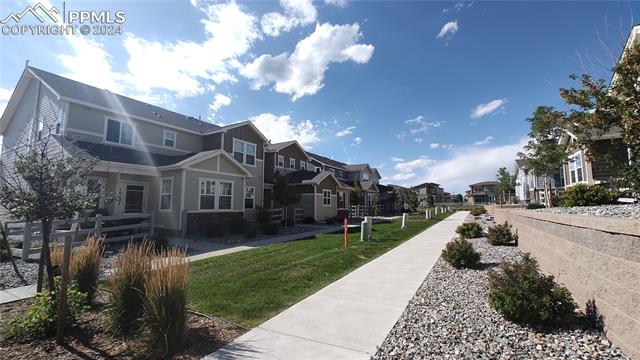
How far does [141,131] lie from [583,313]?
785 inches

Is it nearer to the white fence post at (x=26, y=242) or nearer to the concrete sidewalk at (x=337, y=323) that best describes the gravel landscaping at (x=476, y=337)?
the concrete sidewalk at (x=337, y=323)

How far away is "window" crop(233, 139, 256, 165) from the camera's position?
850 inches

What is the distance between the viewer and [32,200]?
468 cm

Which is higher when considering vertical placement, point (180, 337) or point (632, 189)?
point (632, 189)

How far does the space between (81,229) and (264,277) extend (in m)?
9.66

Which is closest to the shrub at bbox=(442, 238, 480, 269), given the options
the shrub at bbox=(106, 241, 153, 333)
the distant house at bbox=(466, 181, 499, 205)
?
the shrub at bbox=(106, 241, 153, 333)

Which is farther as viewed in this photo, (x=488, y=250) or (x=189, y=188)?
(x=189, y=188)

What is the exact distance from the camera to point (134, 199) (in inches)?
644

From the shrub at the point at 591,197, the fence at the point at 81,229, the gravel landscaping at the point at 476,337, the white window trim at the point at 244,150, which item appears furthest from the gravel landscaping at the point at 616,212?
the white window trim at the point at 244,150

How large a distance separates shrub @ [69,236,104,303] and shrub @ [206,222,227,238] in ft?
34.6

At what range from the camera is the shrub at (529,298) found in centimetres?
404

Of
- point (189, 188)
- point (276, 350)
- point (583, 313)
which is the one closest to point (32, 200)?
point (276, 350)

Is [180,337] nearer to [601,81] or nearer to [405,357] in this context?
[405,357]

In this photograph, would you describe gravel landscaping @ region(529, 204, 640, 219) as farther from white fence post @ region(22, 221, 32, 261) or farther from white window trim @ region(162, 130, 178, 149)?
white window trim @ region(162, 130, 178, 149)
